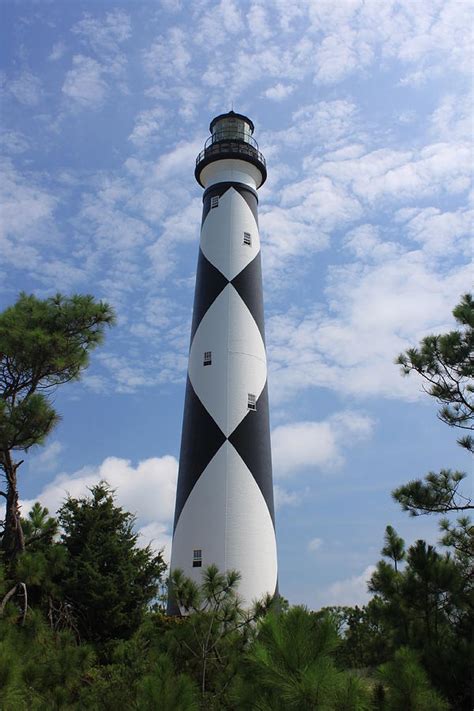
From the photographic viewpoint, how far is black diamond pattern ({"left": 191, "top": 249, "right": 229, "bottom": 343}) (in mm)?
16297

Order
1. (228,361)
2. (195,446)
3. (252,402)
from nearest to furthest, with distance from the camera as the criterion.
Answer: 1. (195,446)
2. (252,402)
3. (228,361)

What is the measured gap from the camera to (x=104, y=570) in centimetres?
1262

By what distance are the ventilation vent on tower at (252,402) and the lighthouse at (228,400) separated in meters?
0.02

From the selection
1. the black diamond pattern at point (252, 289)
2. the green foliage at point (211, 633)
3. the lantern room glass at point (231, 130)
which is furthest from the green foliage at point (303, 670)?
the lantern room glass at point (231, 130)

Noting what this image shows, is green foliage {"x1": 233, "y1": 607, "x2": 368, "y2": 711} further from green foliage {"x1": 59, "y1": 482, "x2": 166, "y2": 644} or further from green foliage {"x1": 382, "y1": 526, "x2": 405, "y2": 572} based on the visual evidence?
green foliage {"x1": 59, "y1": 482, "x2": 166, "y2": 644}

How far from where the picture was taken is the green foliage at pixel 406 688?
14.2ft

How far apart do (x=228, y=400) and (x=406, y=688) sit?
35.1 feet

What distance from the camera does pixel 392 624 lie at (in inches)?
298

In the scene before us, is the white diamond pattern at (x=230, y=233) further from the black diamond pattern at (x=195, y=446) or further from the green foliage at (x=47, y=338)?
the green foliage at (x=47, y=338)

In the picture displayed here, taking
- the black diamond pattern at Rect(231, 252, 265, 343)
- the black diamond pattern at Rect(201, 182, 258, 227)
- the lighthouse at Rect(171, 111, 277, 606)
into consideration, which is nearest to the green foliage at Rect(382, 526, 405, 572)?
the lighthouse at Rect(171, 111, 277, 606)

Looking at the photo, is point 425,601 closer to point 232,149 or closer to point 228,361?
point 228,361

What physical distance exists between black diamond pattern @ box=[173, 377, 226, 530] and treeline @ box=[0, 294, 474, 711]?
2067 millimetres

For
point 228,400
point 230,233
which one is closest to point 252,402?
point 228,400

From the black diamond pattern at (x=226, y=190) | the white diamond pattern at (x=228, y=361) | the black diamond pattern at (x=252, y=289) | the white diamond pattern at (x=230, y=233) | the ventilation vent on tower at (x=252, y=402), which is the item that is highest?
the black diamond pattern at (x=226, y=190)
